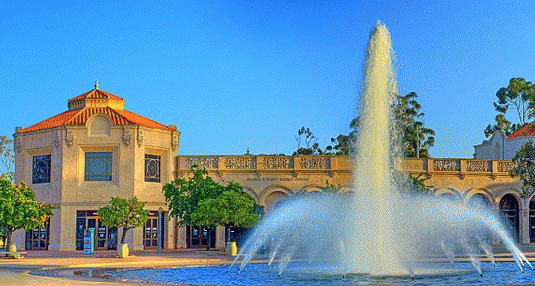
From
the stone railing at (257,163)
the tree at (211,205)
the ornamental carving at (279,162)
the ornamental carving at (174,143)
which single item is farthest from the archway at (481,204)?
the ornamental carving at (174,143)

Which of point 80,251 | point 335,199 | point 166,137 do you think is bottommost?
point 80,251

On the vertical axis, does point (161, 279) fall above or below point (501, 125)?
below

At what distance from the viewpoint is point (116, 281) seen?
865 inches

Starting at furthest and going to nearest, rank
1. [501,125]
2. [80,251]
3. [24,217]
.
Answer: [501,125] → [80,251] → [24,217]

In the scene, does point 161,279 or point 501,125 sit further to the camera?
point 501,125

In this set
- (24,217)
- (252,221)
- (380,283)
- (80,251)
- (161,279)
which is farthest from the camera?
(80,251)

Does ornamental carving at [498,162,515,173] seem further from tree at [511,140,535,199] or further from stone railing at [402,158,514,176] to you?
tree at [511,140,535,199]

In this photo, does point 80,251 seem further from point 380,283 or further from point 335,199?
point 380,283

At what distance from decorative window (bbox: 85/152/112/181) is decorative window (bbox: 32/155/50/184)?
2.70 meters

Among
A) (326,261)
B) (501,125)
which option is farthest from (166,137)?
(501,125)

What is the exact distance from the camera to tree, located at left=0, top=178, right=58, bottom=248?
36.7 metres

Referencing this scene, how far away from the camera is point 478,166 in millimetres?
53344

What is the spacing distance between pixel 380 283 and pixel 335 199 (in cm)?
2548

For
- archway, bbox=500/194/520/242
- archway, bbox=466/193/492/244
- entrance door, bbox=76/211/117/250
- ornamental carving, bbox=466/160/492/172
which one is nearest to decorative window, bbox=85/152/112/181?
entrance door, bbox=76/211/117/250
